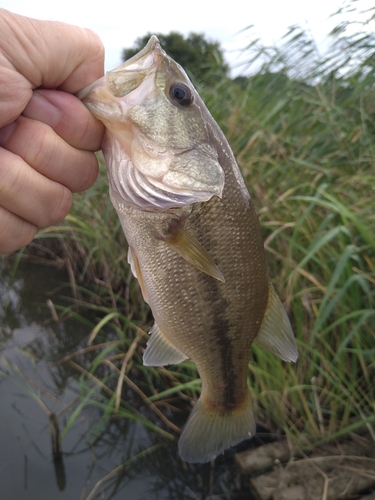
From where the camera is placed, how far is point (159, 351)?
139 centimetres

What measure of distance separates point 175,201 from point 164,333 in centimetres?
49

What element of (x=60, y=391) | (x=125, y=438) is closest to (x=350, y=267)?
(x=125, y=438)

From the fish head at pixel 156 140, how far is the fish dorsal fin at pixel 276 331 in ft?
1.50

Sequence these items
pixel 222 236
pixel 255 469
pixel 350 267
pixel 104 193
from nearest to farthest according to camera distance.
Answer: pixel 222 236 < pixel 350 267 < pixel 255 469 < pixel 104 193

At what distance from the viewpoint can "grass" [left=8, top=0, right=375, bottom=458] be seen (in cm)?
206

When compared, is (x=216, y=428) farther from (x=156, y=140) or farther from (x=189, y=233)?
(x=156, y=140)

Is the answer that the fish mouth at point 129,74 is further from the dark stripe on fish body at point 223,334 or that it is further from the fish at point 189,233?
the dark stripe on fish body at point 223,334

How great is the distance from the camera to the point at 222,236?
1.20 metres

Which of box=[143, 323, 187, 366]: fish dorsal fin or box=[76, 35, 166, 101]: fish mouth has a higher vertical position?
box=[76, 35, 166, 101]: fish mouth

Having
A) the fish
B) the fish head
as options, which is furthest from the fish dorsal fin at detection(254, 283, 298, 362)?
the fish head

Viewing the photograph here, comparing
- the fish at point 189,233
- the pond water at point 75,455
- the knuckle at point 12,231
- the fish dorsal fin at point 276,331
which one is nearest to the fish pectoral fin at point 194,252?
the fish at point 189,233

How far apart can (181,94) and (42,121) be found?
0.39 meters

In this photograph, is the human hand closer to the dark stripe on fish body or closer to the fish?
the fish

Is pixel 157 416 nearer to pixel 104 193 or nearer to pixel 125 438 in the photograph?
pixel 125 438
